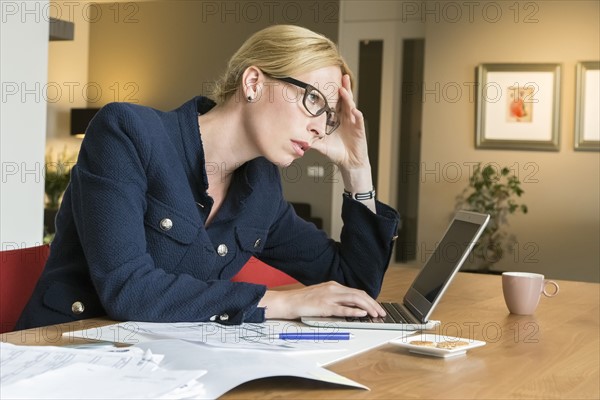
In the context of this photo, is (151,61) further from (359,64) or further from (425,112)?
(425,112)

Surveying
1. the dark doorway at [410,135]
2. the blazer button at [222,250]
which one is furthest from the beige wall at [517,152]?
the blazer button at [222,250]

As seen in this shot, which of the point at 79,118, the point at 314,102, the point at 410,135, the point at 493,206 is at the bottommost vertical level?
the point at 493,206

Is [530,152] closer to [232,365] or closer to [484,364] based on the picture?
[484,364]

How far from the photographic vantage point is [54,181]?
8.36 metres

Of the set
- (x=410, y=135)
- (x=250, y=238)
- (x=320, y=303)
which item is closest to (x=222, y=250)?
(x=250, y=238)

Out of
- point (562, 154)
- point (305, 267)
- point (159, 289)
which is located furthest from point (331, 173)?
point (159, 289)

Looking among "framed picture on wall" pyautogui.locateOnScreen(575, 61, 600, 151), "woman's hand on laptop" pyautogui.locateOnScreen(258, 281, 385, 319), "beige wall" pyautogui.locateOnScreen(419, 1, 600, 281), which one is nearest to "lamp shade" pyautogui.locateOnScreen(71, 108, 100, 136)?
"beige wall" pyautogui.locateOnScreen(419, 1, 600, 281)

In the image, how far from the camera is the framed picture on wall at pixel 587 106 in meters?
7.02

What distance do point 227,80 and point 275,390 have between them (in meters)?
0.92

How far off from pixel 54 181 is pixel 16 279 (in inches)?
274

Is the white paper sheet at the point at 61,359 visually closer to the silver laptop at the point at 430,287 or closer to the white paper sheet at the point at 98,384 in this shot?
the white paper sheet at the point at 98,384

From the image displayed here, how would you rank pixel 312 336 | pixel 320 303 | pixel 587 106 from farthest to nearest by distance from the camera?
1. pixel 587 106
2. pixel 320 303
3. pixel 312 336

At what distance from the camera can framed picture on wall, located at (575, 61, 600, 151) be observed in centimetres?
702

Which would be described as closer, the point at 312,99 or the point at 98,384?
the point at 98,384
